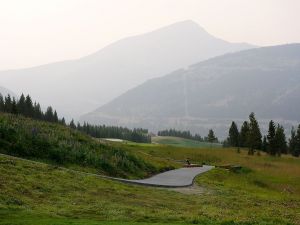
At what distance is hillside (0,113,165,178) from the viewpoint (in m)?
42.4

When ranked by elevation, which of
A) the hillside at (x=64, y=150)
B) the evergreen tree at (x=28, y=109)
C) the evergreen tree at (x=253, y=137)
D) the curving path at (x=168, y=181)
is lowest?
the curving path at (x=168, y=181)

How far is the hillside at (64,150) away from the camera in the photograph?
42.4m

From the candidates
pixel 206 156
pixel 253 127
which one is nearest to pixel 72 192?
pixel 206 156

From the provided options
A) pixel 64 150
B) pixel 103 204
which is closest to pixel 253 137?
pixel 64 150

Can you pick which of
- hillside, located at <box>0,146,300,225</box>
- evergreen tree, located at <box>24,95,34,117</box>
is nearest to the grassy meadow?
hillside, located at <box>0,146,300,225</box>

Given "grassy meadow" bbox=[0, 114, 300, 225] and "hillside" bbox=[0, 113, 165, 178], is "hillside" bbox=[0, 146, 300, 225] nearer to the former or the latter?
"grassy meadow" bbox=[0, 114, 300, 225]

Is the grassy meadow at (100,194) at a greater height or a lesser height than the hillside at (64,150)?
lesser

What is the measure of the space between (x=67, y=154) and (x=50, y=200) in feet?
62.3

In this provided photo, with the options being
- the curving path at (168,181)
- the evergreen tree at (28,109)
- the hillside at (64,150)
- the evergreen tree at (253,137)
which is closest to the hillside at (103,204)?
the curving path at (168,181)

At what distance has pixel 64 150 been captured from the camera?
45.1m

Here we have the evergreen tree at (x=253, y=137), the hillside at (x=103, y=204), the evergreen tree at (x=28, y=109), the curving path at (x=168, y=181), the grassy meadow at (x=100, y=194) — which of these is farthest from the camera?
the evergreen tree at (x=28, y=109)

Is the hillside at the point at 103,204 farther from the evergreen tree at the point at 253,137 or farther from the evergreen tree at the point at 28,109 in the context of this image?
the evergreen tree at the point at 28,109

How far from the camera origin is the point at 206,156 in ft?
300

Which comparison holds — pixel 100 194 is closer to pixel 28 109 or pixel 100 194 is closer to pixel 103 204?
pixel 103 204
